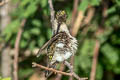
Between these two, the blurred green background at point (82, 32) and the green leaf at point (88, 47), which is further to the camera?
the green leaf at point (88, 47)

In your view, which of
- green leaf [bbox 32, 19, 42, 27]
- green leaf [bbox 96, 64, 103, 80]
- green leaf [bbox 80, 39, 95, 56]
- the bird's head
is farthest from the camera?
green leaf [bbox 96, 64, 103, 80]

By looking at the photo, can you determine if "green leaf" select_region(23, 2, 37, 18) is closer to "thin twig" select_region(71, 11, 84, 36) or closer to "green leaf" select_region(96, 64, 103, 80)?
"thin twig" select_region(71, 11, 84, 36)

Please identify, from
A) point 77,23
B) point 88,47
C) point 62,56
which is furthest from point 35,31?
point 62,56

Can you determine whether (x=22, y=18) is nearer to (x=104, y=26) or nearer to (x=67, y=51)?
(x=104, y=26)

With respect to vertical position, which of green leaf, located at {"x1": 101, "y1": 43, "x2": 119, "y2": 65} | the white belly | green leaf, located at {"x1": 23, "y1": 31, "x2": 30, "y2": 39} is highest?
green leaf, located at {"x1": 23, "y1": 31, "x2": 30, "y2": 39}

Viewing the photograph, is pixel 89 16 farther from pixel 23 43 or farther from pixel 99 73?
pixel 23 43

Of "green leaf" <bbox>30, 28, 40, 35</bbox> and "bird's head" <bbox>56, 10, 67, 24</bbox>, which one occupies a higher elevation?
"green leaf" <bbox>30, 28, 40, 35</bbox>

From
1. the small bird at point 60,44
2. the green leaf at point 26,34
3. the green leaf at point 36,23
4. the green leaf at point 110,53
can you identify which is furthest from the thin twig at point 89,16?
the small bird at point 60,44

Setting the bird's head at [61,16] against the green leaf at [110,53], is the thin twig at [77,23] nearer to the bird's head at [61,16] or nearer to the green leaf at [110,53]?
the green leaf at [110,53]

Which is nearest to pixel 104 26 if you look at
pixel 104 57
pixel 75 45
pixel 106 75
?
pixel 104 57

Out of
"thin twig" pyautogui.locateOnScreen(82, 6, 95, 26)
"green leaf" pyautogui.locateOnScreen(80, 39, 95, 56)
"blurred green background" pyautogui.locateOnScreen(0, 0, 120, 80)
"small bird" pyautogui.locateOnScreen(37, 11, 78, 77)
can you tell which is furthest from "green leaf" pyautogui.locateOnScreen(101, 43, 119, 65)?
"small bird" pyautogui.locateOnScreen(37, 11, 78, 77)
